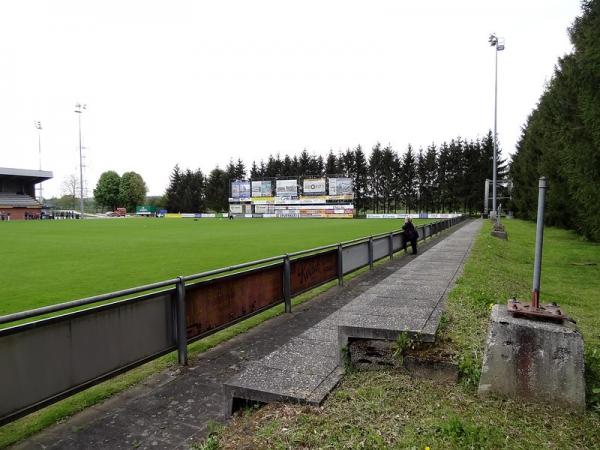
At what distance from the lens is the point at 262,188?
86.9 m

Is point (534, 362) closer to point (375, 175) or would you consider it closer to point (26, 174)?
point (375, 175)

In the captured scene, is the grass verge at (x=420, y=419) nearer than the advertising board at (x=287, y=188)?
Yes

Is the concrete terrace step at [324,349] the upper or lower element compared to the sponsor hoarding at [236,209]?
upper

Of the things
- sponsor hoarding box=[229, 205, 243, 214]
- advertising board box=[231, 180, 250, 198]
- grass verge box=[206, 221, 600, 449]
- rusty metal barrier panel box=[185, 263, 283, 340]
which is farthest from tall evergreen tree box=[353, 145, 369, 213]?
grass verge box=[206, 221, 600, 449]

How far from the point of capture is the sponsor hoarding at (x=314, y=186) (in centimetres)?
8162

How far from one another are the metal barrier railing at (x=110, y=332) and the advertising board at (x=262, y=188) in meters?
79.5

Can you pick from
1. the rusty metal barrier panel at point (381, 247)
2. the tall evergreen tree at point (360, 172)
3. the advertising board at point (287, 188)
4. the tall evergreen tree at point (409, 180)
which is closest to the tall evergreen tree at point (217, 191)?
the advertising board at point (287, 188)

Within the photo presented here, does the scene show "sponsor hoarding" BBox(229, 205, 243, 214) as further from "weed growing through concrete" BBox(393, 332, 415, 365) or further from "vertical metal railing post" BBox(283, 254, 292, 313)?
"weed growing through concrete" BBox(393, 332, 415, 365)

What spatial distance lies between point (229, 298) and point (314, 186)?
250ft

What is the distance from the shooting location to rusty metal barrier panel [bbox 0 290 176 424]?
3.52 metres

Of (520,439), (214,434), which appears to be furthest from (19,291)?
(520,439)

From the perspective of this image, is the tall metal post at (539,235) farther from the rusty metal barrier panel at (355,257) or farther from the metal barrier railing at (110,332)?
the rusty metal barrier panel at (355,257)

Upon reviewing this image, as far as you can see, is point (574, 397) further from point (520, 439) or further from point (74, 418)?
point (74, 418)

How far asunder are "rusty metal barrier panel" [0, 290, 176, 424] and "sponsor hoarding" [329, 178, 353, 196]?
75395mm
